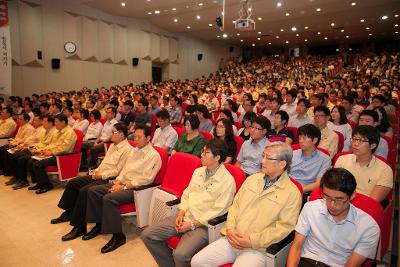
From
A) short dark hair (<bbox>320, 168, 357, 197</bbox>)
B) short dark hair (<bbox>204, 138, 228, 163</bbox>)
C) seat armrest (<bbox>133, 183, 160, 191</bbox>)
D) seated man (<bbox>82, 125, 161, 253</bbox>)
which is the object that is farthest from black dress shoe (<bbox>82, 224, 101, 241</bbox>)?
short dark hair (<bbox>320, 168, 357, 197</bbox>)

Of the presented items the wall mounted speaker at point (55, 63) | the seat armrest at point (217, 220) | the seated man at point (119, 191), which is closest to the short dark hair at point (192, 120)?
the seated man at point (119, 191)

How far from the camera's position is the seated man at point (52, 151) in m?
4.28

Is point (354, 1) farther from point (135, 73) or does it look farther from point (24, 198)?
point (24, 198)

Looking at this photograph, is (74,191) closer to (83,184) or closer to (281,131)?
(83,184)

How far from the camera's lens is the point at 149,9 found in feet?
41.6

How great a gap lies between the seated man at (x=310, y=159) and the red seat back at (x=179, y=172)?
969 mm

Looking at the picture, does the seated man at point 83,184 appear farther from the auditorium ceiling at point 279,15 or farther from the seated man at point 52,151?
the auditorium ceiling at point 279,15

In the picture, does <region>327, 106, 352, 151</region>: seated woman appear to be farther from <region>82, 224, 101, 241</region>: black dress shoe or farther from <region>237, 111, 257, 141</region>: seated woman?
<region>82, 224, 101, 241</region>: black dress shoe

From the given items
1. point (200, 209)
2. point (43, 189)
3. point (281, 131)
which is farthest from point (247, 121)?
point (43, 189)

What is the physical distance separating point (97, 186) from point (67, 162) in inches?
54.8

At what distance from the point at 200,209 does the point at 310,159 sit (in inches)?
46.8

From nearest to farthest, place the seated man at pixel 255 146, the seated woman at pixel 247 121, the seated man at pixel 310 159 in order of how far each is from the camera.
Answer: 1. the seated man at pixel 310 159
2. the seated man at pixel 255 146
3. the seated woman at pixel 247 121

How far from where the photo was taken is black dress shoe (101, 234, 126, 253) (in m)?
2.88

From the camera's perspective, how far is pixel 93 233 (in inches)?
124
